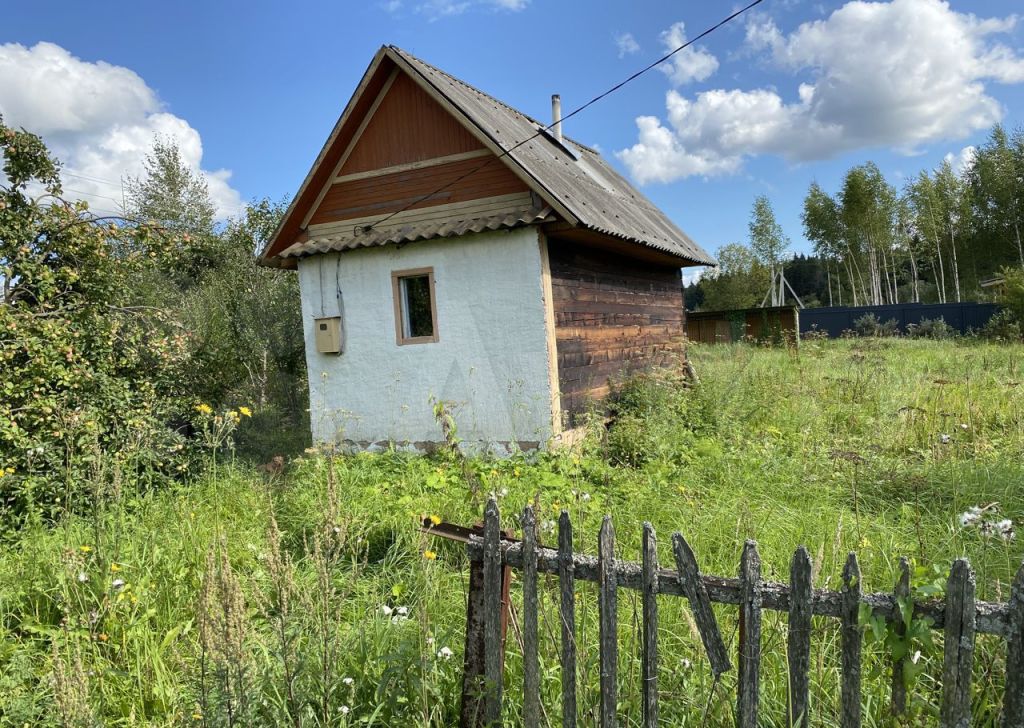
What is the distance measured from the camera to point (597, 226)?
24.4 ft

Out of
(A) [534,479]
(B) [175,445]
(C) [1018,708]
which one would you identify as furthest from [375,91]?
(C) [1018,708]

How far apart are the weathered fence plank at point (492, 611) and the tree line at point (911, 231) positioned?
35317mm

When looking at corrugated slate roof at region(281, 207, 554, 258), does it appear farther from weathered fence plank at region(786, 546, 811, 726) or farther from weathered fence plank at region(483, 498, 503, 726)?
weathered fence plank at region(786, 546, 811, 726)

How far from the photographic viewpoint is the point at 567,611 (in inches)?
85.1

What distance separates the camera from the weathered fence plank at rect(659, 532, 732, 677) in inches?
76.8

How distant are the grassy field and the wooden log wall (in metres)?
0.66

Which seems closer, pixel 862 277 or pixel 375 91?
pixel 375 91

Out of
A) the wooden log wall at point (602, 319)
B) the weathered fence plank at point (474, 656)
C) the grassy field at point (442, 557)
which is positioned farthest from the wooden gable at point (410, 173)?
the weathered fence plank at point (474, 656)

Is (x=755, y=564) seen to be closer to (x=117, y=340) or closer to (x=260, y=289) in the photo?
(x=117, y=340)

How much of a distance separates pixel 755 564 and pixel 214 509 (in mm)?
4976

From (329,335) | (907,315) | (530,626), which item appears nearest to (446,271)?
(329,335)

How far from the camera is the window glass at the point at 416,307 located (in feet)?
28.0

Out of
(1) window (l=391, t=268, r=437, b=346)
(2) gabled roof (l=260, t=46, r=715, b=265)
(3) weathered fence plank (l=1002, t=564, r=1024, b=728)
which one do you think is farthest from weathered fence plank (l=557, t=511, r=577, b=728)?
(1) window (l=391, t=268, r=437, b=346)

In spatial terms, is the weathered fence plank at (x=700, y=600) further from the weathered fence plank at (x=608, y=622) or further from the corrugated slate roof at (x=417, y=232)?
the corrugated slate roof at (x=417, y=232)
